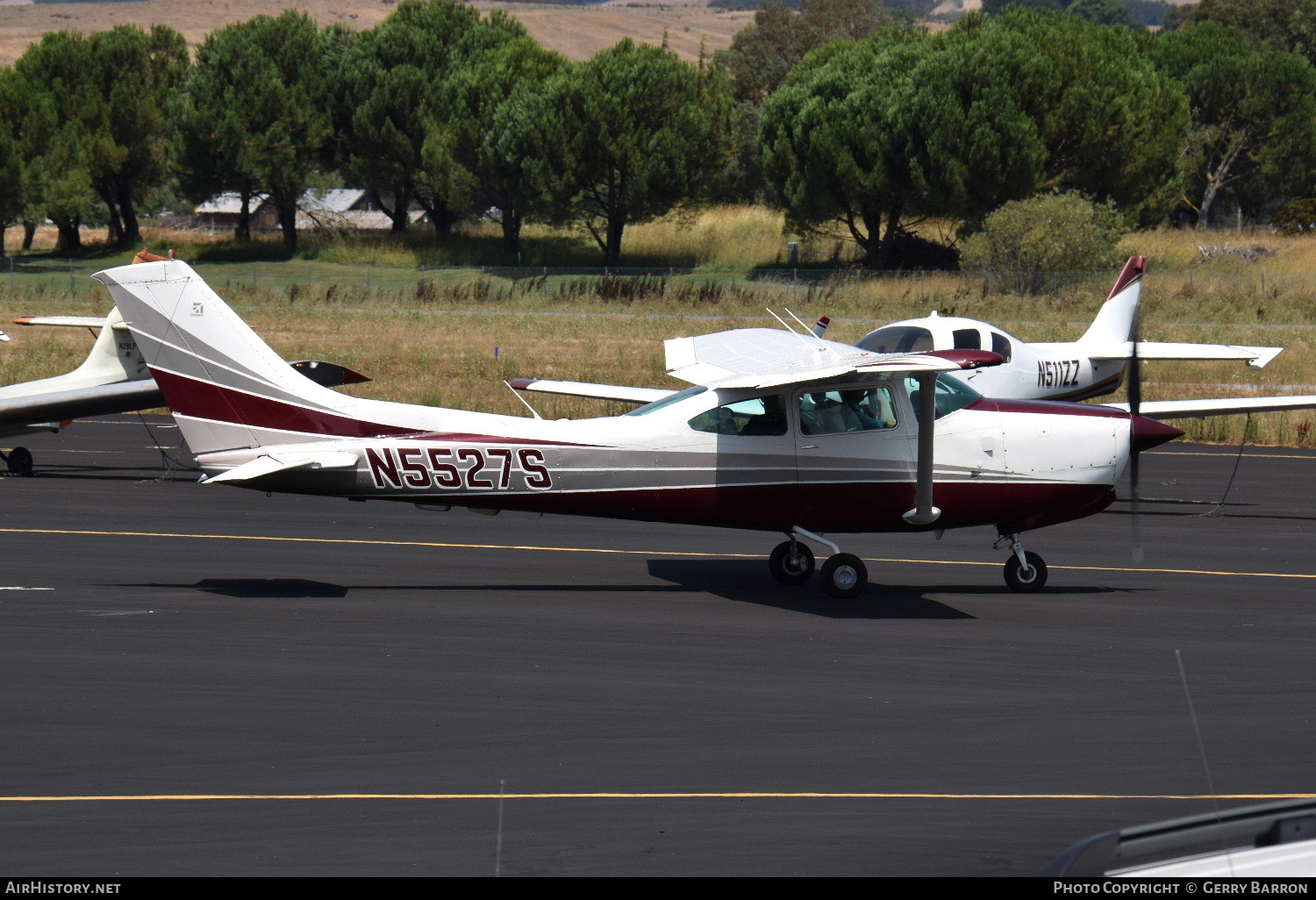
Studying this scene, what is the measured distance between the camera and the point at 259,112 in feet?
267

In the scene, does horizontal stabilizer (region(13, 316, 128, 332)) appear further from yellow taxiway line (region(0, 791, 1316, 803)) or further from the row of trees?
the row of trees

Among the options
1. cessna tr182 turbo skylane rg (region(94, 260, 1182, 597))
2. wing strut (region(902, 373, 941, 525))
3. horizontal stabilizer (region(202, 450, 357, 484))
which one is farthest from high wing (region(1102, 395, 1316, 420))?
horizontal stabilizer (region(202, 450, 357, 484))

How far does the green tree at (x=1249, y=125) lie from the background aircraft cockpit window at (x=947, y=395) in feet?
234

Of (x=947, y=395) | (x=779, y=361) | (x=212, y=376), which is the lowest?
(x=947, y=395)

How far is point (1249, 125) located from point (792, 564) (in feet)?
255

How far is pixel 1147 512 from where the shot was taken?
18969mm

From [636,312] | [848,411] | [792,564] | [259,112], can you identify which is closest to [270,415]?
[792,564]

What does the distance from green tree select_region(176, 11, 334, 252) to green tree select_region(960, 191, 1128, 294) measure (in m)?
44.2

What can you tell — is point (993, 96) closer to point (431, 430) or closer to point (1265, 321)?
point (1265, 321)

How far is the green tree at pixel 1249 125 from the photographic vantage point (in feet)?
261

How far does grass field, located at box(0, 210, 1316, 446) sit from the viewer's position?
34.6 m

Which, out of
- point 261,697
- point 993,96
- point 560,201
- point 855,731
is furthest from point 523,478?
point 560,201

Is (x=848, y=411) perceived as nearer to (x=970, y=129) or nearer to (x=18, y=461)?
(x=18, y=461)

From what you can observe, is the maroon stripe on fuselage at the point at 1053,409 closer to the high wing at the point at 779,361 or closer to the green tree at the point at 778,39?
the high wing at the point at 779,361
